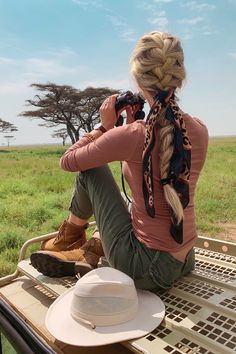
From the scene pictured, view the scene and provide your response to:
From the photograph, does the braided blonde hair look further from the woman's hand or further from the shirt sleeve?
the woman's hand

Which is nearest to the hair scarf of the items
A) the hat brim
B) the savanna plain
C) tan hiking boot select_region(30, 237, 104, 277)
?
the hat brim

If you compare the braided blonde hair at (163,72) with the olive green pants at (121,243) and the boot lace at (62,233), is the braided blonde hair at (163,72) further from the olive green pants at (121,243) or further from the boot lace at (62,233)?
the boot lace at (62,233)

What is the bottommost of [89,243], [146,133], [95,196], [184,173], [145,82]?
[89,243]

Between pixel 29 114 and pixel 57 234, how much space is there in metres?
23.7

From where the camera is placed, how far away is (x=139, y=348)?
1.08 meters

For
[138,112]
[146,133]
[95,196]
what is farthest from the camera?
[138,112]

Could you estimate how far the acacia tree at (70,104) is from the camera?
23.7 metres

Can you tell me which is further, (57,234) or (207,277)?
(57,234)

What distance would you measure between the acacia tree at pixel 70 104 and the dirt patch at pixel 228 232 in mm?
19872

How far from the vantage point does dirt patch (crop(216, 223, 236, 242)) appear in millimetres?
3590

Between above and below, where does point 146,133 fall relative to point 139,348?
above

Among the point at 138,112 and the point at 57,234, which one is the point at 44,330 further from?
the point at 138,112

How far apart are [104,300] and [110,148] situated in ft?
1.60

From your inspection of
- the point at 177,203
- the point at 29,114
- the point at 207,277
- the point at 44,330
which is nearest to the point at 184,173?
the point at 177,203
